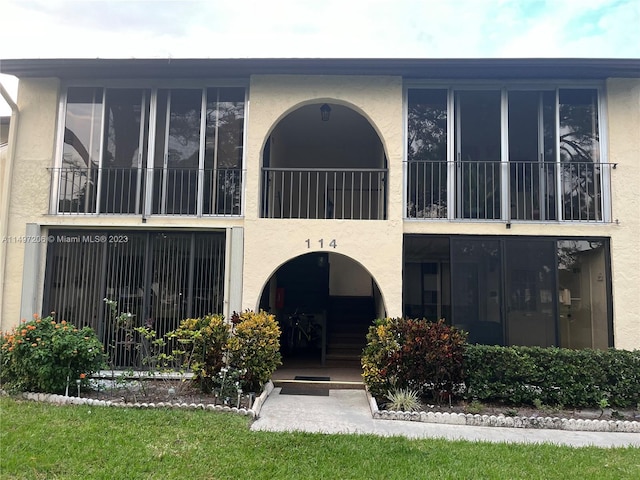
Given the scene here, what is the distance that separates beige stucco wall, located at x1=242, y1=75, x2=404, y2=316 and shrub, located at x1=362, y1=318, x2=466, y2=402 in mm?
983

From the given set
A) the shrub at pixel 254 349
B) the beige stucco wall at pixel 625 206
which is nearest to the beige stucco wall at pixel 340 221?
the beige stucco wall at pixel 625 206

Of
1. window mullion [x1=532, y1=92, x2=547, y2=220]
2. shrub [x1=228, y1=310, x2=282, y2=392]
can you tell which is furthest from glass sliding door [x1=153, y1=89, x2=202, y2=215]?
window mullion [x1=532, y1=92, x2=547, y2=220]

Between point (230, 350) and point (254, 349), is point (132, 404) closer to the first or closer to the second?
point (230, 350)

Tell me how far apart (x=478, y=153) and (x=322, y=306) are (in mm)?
6112

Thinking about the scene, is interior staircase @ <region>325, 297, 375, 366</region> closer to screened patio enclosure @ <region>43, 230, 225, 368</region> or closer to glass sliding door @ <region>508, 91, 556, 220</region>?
screened patio enclosure @ <region>43, 230, 225, 368</region>

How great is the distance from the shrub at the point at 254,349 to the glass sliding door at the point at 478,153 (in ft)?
14.0

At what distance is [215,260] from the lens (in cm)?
864

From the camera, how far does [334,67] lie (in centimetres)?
832

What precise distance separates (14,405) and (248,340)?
3364mm

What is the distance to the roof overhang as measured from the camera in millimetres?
8016
